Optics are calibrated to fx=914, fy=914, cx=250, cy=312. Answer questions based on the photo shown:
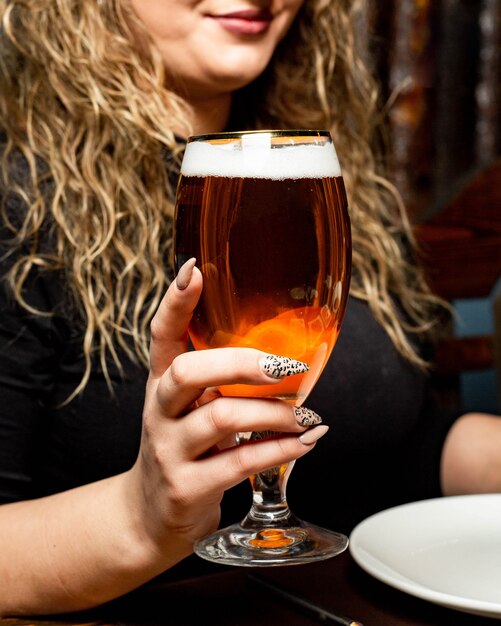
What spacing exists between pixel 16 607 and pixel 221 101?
73 centimetres

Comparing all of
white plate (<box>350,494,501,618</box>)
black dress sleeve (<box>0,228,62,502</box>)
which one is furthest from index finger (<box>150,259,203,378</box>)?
black dress sleeve (<box>0,228,62,502</box>)

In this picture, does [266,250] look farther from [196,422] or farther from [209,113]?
[209,113]

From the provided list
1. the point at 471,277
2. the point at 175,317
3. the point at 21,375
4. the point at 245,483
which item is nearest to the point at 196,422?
the point at 175,317

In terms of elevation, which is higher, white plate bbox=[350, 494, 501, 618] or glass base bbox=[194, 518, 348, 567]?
glass base bbox=[194, 518, 348, 567]

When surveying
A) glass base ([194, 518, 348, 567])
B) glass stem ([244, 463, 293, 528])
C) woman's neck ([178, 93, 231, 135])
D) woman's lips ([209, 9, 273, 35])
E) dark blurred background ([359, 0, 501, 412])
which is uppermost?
dark blurred background ([359, 0, 501, 412])

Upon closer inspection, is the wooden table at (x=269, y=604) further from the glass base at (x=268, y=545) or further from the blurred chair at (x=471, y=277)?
the blurred chair at (x=471, y=277)

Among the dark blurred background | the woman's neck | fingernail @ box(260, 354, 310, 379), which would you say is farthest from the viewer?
the dark blurred background

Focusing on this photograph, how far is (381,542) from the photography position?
2.50 feet

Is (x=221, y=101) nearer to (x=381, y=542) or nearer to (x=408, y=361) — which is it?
(x=408, y=361)

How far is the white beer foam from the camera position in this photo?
2.04 ft

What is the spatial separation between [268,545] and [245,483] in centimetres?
48

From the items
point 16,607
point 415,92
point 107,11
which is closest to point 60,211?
point 107,11

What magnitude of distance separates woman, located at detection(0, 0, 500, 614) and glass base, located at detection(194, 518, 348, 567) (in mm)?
140

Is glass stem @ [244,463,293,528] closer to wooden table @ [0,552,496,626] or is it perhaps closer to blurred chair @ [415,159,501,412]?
wooden table @ [0,552,496,626]
